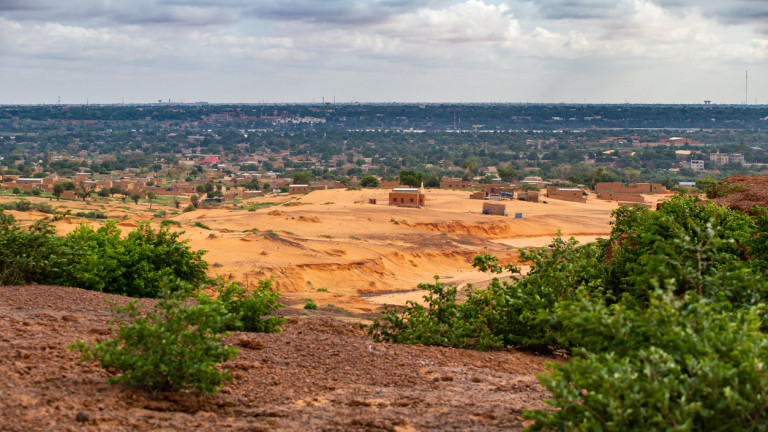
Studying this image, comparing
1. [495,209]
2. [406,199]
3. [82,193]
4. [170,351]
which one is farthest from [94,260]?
[82,193]

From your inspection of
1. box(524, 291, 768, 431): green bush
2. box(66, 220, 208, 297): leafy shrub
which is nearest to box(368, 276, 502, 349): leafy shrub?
box(66, 220, 208, 297): leafy shrub

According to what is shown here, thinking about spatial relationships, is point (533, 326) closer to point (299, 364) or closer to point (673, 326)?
point (299, 364)

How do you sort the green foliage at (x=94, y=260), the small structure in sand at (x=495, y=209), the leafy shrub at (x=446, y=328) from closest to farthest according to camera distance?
1. the leafy shrub at (x=446, y=328)
2. the green foliage at (x=94, y=260)
3. the small structure in sand at (x=495, y=209)

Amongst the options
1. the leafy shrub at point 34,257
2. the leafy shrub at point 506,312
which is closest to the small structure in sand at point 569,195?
the leafy shrub at point 506,312

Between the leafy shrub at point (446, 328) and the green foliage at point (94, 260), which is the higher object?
the green foliage at point (94, 260)

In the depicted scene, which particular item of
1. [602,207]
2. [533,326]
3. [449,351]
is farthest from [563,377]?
[602,207]

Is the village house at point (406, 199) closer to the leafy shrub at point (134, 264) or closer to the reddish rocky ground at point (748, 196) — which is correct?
the reddish rocky ground at point (748, 196)

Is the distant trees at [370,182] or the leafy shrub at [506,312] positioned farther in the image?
the distant trees at [370,182]
